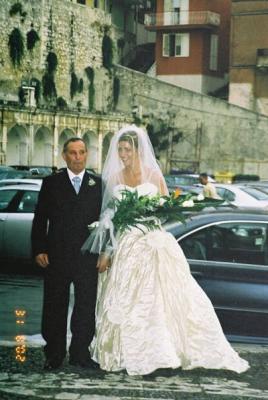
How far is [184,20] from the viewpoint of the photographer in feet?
211

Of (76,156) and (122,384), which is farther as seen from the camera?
(76,156)

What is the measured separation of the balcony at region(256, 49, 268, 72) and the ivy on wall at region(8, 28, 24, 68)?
15874 millimetres

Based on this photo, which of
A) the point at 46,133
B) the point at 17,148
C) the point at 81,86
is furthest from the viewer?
the point at 81,86

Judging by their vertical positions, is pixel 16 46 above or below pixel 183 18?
below

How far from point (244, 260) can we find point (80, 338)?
189 centimetres

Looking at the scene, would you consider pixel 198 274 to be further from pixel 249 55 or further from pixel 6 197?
pixel 249 55

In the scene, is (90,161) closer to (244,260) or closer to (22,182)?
(22,182)

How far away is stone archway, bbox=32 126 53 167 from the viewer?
2064 inches

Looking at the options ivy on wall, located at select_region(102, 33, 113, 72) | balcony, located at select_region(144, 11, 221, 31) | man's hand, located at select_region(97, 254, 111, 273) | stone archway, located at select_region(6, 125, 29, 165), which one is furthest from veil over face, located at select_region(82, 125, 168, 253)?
ivy on wall, located at select_region(102, 33, 113, 72)

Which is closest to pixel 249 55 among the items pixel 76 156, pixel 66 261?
pixel 76 156

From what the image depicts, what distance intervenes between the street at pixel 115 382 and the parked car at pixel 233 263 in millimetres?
309

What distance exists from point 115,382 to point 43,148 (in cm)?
4671

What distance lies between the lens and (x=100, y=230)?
24.6 feet

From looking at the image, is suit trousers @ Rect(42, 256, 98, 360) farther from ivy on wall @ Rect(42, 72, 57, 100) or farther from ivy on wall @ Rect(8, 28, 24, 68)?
ivy on wall @ Rect(42, 72, 57, 100)
